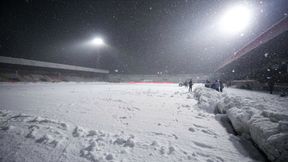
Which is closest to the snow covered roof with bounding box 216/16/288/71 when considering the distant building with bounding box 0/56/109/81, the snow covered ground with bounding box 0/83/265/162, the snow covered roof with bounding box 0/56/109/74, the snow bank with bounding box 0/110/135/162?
the snow covered ground with bounding box 0/83/265/162

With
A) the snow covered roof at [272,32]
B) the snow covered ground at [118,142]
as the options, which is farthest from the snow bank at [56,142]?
the snow covered roof at [272,32]

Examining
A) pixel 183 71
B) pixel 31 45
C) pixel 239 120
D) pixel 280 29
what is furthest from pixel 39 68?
pixel 183 71

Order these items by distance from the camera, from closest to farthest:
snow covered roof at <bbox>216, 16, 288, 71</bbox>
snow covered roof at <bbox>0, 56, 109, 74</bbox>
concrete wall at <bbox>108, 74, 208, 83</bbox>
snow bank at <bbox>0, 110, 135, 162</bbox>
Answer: snow bank at <bbox>0, 110, 135, 162</bbox>
snow covered roof at <bbox>216, 16, 288, 71</bbox>
snow covered roof at <bbox>0, 56, 109, 74</bbox>
concrete wall at <bbox>108, 74, 208, 83</bbox>

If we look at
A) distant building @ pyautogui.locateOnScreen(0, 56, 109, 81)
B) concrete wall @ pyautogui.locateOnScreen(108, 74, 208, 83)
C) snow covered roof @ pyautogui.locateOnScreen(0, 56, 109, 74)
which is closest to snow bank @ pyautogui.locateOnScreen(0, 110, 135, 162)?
distant building @ pyautogui.locateOnScreen(0, 56, 109, 81)

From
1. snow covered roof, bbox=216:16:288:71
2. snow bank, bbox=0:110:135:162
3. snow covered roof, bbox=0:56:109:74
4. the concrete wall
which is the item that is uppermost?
snow covered roof, bbox=216:16:288:71

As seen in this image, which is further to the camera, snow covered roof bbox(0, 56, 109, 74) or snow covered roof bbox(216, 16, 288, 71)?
snow covered roof bbox(0, 56, 109, 74)

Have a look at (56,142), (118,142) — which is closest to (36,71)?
(56,142)

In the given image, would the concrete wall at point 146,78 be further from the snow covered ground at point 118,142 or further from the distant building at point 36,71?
the snow covered ground at point 118,142

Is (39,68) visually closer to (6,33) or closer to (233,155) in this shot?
(6,33)

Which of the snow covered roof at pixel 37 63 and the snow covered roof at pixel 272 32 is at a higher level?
the snow covered roof at pixel 272 32

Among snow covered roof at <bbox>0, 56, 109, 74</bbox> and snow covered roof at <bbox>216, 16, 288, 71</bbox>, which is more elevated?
snow covered roof at <bbox>216, 16, 288, 71</bbox>

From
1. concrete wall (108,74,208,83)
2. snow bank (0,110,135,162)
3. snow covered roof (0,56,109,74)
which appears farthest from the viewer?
concrete wall (108,74,208,83)

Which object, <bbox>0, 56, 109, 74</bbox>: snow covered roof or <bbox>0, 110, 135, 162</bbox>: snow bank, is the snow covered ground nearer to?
<bbox>0, 110, 135, 162</bbox>: snow bank

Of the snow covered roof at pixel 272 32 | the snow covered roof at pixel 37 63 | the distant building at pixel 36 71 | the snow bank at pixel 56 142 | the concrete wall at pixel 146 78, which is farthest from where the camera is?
the concrete wall at pixel 146 78
